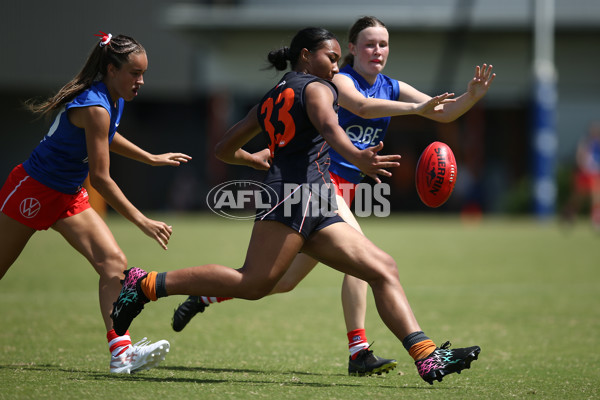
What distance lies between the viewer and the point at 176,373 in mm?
5121

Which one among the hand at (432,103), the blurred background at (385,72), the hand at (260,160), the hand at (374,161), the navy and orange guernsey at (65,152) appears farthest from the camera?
the blurred background at (385,72)

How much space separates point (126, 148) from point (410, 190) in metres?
26.4

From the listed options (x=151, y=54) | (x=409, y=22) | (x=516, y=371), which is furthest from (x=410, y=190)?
(x=516, y=371)

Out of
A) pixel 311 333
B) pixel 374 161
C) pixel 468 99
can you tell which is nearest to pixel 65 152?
pixel 374 161

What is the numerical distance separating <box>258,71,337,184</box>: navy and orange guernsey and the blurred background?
63.8 ft

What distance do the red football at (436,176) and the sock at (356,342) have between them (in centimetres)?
98

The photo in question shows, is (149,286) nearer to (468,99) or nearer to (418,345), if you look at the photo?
(418,345)

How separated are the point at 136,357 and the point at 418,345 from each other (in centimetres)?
177

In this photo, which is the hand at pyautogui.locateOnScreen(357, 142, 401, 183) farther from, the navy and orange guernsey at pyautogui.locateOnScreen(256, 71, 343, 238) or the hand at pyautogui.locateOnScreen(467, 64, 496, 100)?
the hand at pyautogui.locateOnScreen(467, 64, 496, 100)

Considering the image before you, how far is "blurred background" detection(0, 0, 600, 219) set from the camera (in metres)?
26.6

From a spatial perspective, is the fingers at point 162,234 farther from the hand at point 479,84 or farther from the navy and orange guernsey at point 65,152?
the hand at point 479,84

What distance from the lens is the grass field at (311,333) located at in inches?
183

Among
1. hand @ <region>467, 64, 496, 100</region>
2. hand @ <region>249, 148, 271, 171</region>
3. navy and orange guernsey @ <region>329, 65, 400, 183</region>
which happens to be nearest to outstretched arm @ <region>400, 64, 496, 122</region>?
hand @ <region>467, 64, 496, 100</region>

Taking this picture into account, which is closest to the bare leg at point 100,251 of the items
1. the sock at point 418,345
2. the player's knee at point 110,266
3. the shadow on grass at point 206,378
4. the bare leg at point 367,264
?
the player's knee at point 110,266
